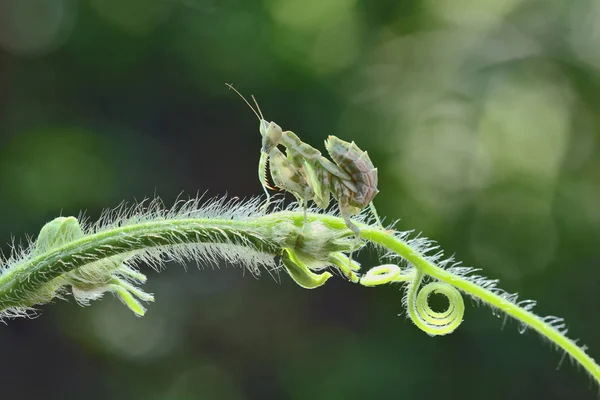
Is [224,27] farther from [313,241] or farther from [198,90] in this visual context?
[313,241]

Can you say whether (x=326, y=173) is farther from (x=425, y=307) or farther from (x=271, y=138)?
(x=425, y=307)

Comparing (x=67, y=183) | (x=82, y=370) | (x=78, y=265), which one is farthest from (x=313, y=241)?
(x=82, y=370)

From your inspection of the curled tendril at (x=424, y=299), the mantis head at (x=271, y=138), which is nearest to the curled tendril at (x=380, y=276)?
the curled tendril at (x=424, y=299)

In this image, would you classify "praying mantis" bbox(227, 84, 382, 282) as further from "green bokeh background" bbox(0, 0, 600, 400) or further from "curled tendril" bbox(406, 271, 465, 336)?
"green bokeh background" bbox(0, 0, 600, 400)

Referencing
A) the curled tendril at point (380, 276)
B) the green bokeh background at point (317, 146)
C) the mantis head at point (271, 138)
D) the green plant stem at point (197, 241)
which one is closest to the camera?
the green plant stem at point (197, 241)

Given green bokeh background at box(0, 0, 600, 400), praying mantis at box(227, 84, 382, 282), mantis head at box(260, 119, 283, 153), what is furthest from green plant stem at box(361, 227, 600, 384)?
green bokeh background at box(0, 0, 600, 400)

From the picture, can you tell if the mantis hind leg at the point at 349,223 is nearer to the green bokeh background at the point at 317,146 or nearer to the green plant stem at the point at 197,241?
the green plant stem at the point at 197,241
